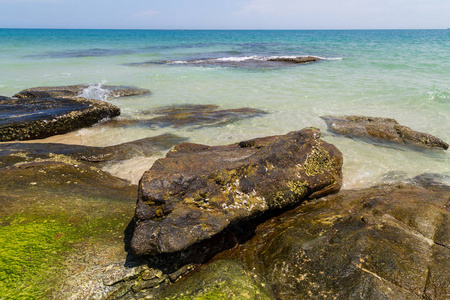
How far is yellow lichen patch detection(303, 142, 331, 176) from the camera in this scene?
15.5 feet

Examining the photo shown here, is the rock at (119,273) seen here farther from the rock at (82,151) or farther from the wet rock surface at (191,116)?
the wet rock surface at (191,116)

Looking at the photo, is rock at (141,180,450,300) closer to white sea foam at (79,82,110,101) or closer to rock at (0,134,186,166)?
rock at (0,134,186,166)

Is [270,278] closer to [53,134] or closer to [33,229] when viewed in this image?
[33,229]

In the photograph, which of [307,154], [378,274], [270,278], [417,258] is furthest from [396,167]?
[270,278]

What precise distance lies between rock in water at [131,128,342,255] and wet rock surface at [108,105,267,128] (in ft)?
18.3

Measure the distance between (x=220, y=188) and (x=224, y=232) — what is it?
0.58 m

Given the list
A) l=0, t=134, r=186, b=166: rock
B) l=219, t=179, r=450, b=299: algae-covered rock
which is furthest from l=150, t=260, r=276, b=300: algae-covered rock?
l=0, t=134, r=186, b=166: rock

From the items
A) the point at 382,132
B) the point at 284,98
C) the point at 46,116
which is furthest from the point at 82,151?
the point at 284,98

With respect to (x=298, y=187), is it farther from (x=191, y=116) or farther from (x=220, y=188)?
(x=191, y=116)

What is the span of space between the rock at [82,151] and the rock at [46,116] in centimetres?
172

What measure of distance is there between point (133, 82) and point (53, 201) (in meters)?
15.7

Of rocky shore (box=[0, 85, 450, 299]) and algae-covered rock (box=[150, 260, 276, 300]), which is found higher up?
rocky shore (box=[0, 85, 450, 299])

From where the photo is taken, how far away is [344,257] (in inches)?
123

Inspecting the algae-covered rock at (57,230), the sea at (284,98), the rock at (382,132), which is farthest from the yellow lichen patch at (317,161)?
the rock at (382,132)
